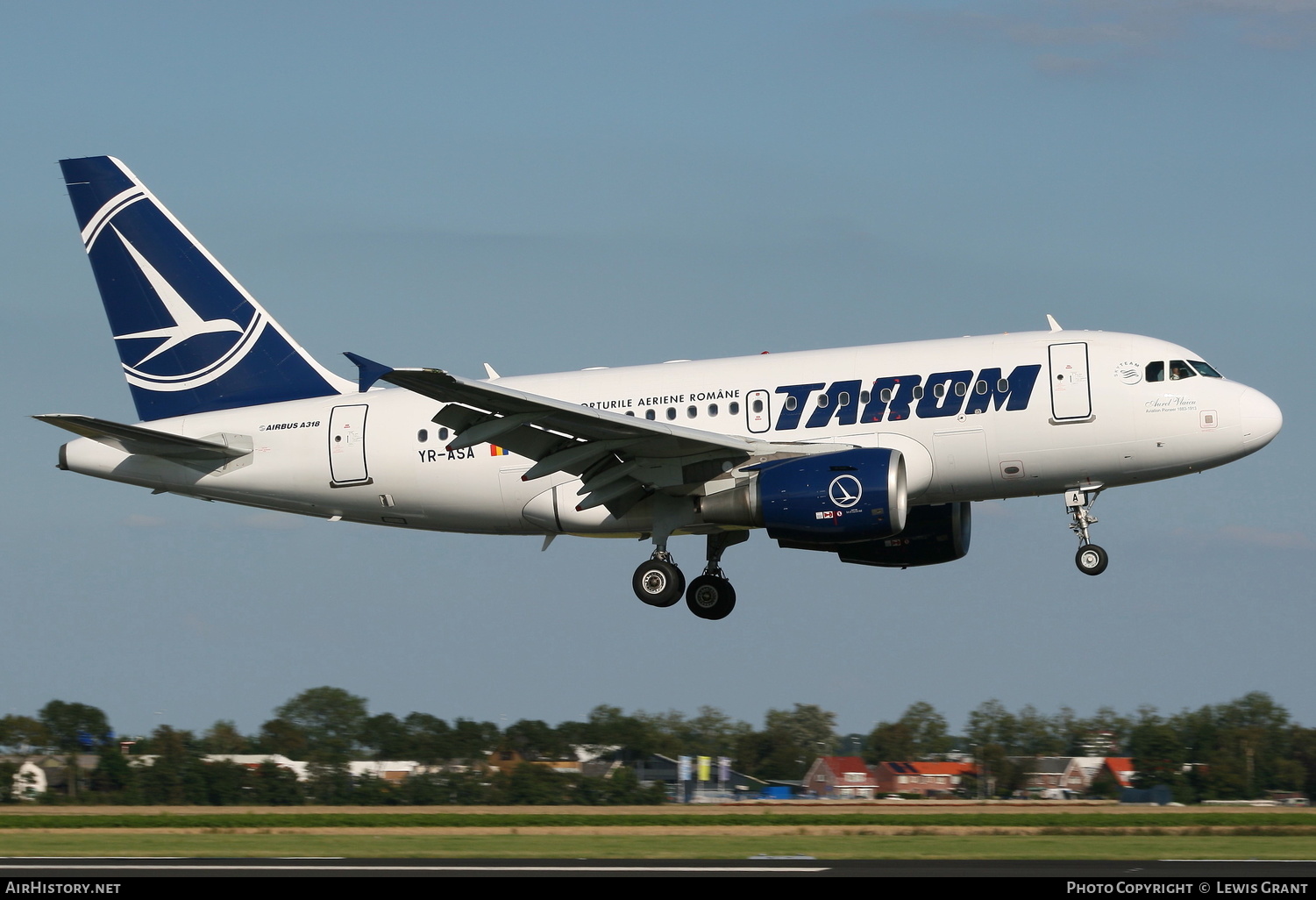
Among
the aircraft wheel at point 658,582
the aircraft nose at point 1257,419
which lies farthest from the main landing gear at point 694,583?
the aircraft nose at point 1257,419

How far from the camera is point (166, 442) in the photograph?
31766 millimetres

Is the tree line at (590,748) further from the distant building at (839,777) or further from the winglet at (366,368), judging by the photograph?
the winglet at (366,368)

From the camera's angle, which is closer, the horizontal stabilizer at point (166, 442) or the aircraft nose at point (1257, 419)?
the aircraft nose at point (1257, 419)

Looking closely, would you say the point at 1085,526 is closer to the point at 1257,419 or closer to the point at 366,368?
the point at 1257,419

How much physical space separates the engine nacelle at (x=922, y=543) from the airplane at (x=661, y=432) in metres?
0.06

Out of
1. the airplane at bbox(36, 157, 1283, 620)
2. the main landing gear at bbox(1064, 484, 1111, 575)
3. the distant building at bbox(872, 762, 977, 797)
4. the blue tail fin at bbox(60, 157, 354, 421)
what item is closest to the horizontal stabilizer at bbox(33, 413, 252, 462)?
the airplane at bbox(36, 157, 1283, 620)

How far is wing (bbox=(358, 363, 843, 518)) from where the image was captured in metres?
27.0

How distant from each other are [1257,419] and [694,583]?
11389mm

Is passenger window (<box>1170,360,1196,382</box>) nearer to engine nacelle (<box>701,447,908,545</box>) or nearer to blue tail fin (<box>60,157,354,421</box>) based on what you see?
engine nacelle (<box>701,447,908,545</box>)

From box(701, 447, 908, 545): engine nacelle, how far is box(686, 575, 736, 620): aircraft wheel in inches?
150

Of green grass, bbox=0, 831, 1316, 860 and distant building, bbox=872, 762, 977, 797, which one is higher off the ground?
distant building, bbox=872, 762, 977, 797

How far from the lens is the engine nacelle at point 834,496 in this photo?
27906 millimetres

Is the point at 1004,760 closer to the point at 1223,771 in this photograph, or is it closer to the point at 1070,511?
the point at 1223,771

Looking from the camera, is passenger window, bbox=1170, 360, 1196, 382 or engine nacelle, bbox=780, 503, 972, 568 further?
engine nacelle, bbox=780, 503, 972, 568
